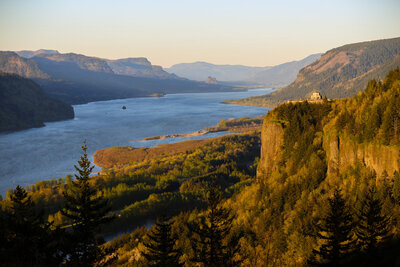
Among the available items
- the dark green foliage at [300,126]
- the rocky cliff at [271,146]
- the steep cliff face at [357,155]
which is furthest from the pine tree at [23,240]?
the rocky cliff at [271,146]

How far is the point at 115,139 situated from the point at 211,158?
68.6 meters

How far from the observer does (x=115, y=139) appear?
181 meters

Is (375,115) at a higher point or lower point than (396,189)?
higher

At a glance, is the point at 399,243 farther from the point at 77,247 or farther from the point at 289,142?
the point at 289,142

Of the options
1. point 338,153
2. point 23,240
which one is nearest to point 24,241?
point 23,240

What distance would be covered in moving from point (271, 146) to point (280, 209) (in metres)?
16.3

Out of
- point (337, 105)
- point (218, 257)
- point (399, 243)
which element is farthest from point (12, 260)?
point (337, 105)

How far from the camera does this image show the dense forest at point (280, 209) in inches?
1139

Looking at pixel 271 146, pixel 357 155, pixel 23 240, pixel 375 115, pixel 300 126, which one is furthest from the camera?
pixel 271 146

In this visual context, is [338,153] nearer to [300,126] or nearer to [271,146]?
[300,126]

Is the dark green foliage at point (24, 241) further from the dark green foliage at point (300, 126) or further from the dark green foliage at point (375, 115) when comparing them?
the dark green foliage at point (300, 126)

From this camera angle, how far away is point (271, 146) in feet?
232

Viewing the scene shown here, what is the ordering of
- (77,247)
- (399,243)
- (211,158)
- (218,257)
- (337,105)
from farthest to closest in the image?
(211,158) → (337,105) → (399,243) → (218,257) → (77,247)

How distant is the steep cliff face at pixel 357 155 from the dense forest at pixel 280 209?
0.69 feet
